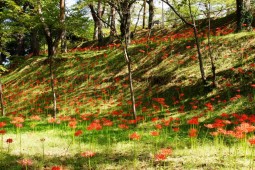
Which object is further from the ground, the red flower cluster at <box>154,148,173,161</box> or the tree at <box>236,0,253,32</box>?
the tree at <box>236,0,253,32</box>

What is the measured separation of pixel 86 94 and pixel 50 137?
25.6 feet

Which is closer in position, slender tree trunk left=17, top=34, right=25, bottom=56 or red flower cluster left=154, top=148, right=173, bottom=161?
red flower cluster left=154, top=148, right=173, bottom=161

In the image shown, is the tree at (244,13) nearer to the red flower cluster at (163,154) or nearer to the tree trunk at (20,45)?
the red flower cluster at (163,154)

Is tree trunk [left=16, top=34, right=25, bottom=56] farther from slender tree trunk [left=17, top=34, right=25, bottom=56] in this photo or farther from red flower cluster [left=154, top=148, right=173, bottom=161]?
red flower cluster [left=154, top=148, right=173, bottom=161]

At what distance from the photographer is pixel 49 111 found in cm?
1543

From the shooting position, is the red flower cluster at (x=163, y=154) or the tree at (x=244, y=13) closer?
the red flower cluster at (x=163, y=154)

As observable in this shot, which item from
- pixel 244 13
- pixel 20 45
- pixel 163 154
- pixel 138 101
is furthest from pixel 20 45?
pixel 163 154

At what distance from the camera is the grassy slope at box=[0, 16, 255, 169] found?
597cm

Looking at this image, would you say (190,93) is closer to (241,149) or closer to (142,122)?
(142,122)

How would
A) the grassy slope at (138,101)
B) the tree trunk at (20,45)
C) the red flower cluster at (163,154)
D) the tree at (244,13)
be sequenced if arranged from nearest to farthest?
the red flower cluster at (163,154) → the grassy slope at (138,101) → the tree at (244,13) → the tree trunk at (20,45)

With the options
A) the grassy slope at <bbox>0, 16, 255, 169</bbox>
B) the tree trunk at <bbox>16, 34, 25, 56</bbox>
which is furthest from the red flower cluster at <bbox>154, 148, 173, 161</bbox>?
the tree trunk at <bbox>16, 34, 25, 56</bbox>

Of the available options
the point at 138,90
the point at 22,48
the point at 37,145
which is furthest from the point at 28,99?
the point at 22,48

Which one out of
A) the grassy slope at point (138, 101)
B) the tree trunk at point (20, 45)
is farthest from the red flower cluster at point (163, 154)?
the tree trunk at point (20, 45)

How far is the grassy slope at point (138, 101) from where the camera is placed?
5969 mm
